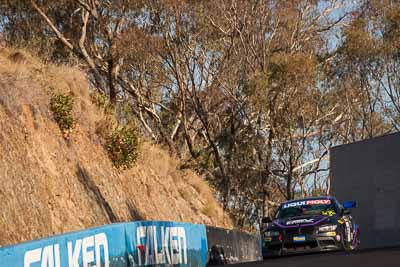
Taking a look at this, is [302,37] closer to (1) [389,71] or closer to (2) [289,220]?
(1) [389,71]

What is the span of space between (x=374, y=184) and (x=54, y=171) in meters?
13.4

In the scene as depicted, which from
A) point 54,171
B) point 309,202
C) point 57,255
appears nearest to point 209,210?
point 309,202

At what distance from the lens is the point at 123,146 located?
25688 mm

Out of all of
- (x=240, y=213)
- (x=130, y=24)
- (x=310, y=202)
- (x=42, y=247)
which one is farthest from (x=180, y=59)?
(x=42, y=247)

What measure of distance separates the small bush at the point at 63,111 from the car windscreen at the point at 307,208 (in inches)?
240

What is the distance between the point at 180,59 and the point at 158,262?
2707cm

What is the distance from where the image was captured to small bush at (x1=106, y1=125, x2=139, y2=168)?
25.5 meters

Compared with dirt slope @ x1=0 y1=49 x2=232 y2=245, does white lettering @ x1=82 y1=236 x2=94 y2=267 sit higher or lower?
lower

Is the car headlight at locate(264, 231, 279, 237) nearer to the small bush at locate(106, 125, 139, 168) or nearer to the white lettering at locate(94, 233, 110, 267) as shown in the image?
the white lettering at locate(94, 233, 110, 267)

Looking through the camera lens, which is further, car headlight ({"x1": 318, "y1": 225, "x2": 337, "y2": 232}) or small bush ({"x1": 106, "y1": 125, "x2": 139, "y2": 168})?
small bush ({"x1": 106, "y1": 125, "x2": 139, "y2": 168})

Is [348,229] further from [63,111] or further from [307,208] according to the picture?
[63,111]

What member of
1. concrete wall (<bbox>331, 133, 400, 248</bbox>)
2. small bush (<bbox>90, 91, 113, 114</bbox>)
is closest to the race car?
concrete wall (<bbox>331, 133, 400, 248</bbox>)

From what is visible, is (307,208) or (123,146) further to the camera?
(123,146)

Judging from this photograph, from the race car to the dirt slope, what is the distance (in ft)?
14.8
